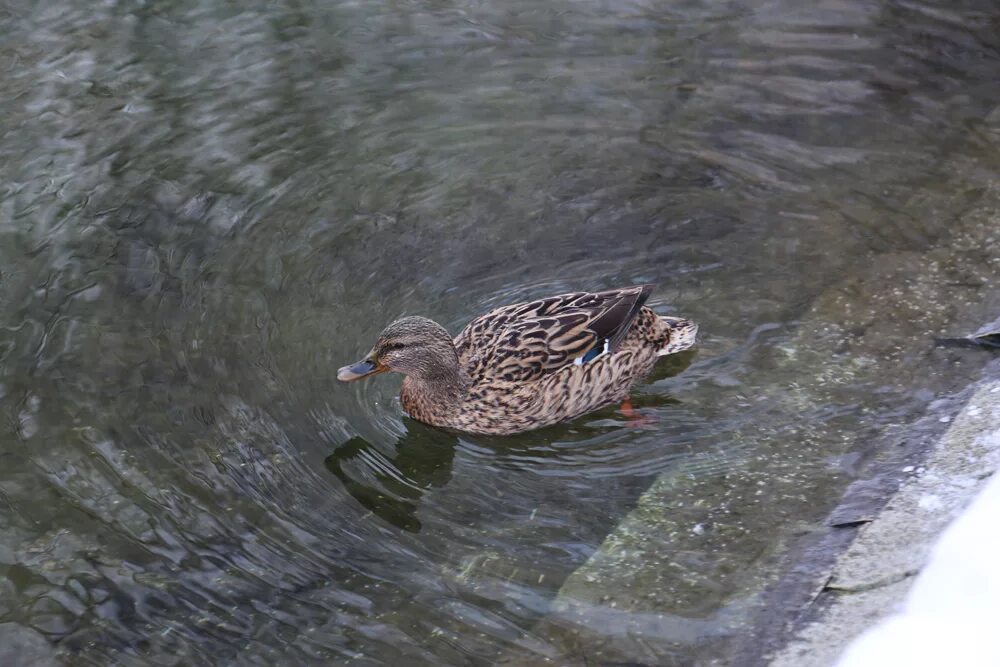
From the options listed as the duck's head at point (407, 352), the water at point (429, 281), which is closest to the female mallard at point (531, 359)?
the duck's head at point (407, 352)

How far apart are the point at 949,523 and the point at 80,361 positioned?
459 cm

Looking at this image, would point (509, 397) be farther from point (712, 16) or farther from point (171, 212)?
point (712, 16)

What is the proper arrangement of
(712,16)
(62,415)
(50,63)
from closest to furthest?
(62,415) → (50,63) → (712,16)

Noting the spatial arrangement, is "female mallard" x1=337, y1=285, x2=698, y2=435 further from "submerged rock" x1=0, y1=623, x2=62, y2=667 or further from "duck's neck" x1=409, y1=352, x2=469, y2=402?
"submerged rock" x1=0, y1=623, x2=62, y2=667

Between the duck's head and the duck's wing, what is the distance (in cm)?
32

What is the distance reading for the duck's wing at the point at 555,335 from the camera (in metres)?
6.54

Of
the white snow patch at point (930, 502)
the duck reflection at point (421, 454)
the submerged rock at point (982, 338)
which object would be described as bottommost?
the duck reflection at point (421, 454)

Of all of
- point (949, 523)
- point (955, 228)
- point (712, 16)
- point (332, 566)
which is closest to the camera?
point (949, 523)

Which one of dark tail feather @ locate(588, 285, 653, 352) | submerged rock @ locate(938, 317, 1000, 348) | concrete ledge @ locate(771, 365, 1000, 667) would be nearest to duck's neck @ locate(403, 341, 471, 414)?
dark tail feather @ locate(588, 285, 653, 352)

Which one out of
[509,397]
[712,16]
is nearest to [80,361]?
[509,397]

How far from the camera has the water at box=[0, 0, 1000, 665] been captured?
517 centimetres

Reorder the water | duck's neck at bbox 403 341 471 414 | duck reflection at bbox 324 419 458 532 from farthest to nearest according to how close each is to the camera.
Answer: duck's neck at bbox 403 341 471 414, duck reflection at bbox 324 419 458 532, the water

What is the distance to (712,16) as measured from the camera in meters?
9.82

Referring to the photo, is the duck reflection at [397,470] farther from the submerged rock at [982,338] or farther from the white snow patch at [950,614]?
the submerged rock at [982,338]
